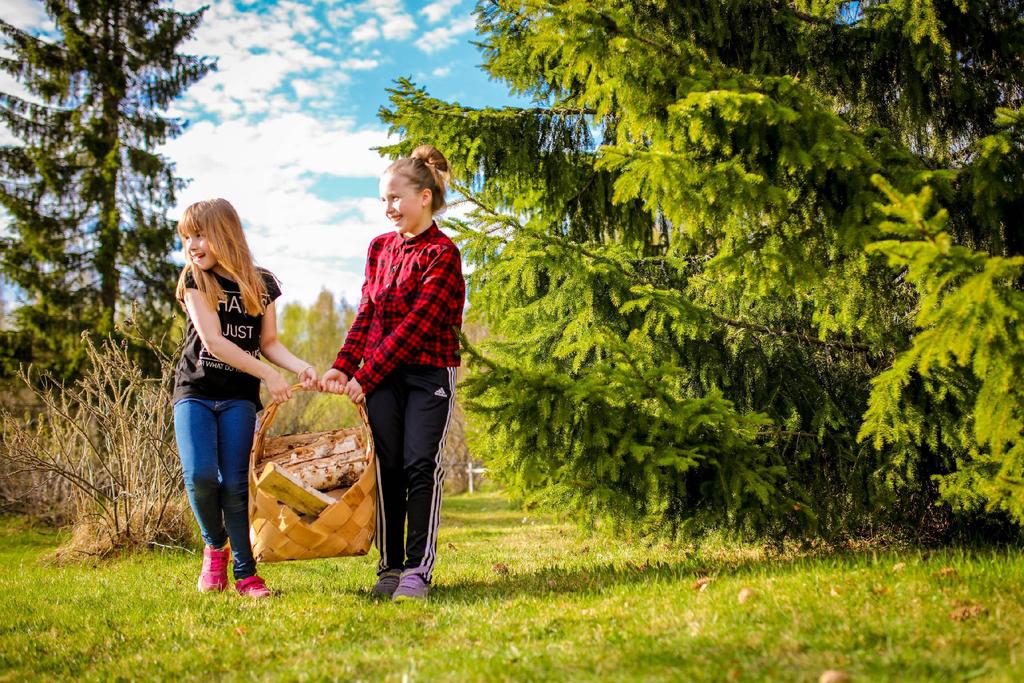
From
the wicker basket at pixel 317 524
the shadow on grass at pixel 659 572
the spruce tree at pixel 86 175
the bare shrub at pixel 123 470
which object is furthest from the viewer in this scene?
the spruce tree at pixel 86 175

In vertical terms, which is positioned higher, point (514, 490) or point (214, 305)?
point (214, 305)

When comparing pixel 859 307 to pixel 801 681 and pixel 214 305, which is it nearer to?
pixel 801 681

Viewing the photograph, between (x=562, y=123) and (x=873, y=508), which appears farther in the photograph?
(x=562, y=123)

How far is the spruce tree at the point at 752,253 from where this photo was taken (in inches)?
132

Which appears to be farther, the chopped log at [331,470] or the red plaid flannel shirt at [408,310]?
the chopped log at [331,470]

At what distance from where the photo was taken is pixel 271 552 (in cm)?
357

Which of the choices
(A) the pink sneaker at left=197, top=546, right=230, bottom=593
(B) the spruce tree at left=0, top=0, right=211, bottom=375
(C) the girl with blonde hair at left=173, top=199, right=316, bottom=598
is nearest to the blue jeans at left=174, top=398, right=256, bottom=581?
(C) the girl with blonde hair at left=173, top=199, right=316, bottom=598

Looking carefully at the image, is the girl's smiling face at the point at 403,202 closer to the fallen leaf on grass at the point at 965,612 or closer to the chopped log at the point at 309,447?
the chopped log at the point at 309,447

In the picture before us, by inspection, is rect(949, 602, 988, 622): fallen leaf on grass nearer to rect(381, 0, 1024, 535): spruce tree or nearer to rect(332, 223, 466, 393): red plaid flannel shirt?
rect(381, 0, 1024, 535): spruce tree

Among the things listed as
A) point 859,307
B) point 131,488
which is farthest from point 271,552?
point 131,488

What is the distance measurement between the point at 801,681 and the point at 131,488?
6394mm

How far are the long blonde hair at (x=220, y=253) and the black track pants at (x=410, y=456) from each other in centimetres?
86

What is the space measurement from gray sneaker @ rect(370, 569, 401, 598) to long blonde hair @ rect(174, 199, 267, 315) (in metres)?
1.53

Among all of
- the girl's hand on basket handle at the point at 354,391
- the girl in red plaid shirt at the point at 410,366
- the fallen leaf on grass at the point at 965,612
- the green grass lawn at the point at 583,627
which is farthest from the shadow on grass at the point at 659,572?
the girl's hand on basket handle at the point at 354,391
